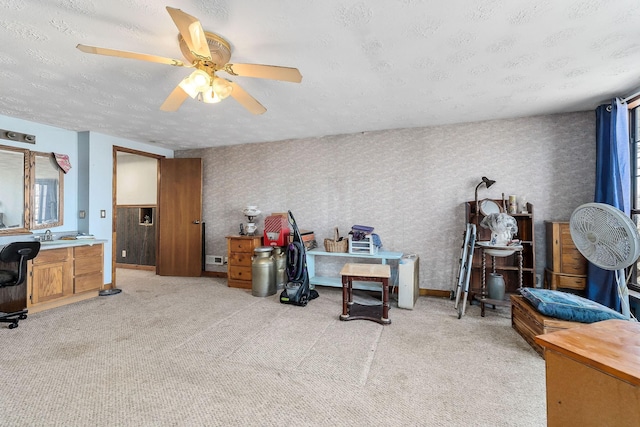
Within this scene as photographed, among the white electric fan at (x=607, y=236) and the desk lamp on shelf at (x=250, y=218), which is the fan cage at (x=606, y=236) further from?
the desk lamp on shelf at (x=250, y=218)

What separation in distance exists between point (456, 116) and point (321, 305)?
2924 mm

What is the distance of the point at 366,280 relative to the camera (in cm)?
313

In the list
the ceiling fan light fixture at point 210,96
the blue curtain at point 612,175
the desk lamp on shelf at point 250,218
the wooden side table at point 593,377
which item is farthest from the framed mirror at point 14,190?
the blue curtain at point 612,175

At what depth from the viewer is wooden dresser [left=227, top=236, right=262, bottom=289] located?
183 inches

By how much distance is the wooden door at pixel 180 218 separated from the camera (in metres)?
5.37

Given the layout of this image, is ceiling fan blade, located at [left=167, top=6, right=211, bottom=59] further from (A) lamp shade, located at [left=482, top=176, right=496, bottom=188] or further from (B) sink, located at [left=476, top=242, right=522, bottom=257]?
(A) lamp shade, located at [left=482, top=176, right=496, bottom=188]

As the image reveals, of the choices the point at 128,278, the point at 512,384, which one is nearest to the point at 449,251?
the point at 512,384

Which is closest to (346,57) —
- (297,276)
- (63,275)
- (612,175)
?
(297,276)

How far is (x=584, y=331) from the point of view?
1.25 meters

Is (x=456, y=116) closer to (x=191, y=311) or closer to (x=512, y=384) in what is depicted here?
(x=512, y=384)

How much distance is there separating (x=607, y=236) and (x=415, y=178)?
8.02 feet

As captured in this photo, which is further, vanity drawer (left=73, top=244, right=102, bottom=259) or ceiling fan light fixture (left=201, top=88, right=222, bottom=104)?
vanity drawer (left=73, top=244, right=102, bottom=259)

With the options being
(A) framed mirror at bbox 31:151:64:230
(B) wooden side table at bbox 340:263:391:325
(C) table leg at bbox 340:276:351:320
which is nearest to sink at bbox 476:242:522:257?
(B) wooden side table at bbox 340:263:391:325

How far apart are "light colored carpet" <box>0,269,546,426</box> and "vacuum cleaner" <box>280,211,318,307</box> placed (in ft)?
0.92
